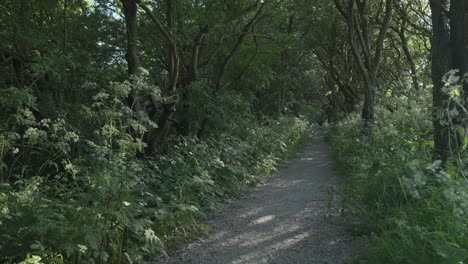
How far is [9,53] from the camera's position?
7840 mm

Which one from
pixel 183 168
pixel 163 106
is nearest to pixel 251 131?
pixel 163 106

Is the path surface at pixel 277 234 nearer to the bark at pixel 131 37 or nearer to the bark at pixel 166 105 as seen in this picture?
the bark at pixel 166 105

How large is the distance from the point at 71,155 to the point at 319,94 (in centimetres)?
4115

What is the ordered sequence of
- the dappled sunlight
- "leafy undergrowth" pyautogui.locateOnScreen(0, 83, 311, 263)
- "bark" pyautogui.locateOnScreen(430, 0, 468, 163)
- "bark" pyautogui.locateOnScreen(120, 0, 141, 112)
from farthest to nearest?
"bark" pyautogui.locateOnScreen(120, 0, 141, 112)
the dappled sunlight
"bark" pyautogui.locateOnScreen(430, 0, 468, 163)
"leafy undergrowth" pyautogui.locateOnScreen(0, 83, 311, 263)

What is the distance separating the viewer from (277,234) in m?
6.47

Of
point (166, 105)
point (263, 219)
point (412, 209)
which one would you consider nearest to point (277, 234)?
point (263, 219)

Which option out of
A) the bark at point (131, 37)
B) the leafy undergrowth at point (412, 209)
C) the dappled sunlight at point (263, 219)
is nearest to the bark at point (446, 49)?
Result: the leafy undergrowth at point (412, 209)

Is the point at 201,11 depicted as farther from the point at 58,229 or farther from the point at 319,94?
the point at 319,94

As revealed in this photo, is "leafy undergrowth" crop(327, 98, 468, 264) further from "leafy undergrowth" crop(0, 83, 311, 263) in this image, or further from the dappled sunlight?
"leafy undergrowth" crop(0, 83, 311, 263)

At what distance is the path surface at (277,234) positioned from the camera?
18.1ft

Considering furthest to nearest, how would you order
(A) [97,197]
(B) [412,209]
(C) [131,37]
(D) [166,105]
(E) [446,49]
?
1. (D) [166,105]
2. (C) [131,37]
3. (E) [446,49]
4. (B) [412,209]
5. (A) [97,197]

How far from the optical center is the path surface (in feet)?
18.1

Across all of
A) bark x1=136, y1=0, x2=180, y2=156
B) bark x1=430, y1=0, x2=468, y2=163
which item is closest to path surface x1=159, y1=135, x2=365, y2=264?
bark x1=430, y1=0, x2=468, y2=163

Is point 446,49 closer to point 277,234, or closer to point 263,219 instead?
point 277,234
